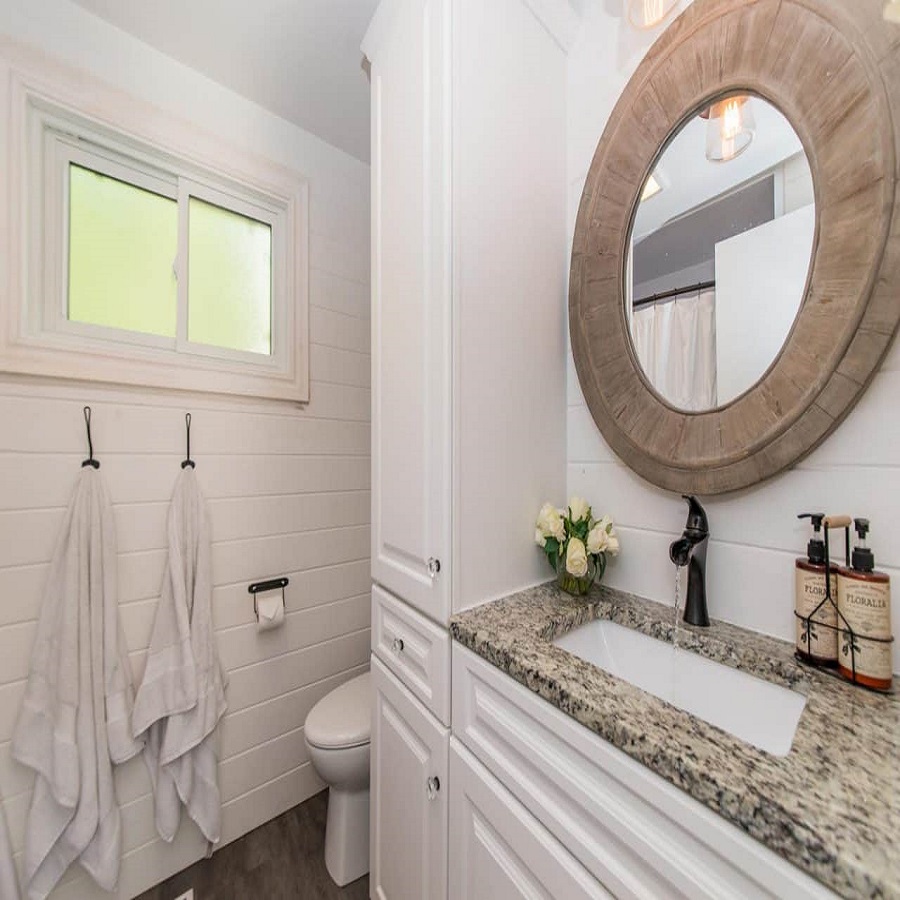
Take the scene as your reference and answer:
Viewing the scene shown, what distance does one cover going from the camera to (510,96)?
0.99m

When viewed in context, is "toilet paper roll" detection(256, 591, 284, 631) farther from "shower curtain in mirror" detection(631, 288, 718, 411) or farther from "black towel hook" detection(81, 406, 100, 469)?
"shower curtain in mirror" detection(631, 288, 718, 411)

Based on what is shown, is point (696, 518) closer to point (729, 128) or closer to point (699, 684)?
point (699, 684)

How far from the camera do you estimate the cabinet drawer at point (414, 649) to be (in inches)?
33.5

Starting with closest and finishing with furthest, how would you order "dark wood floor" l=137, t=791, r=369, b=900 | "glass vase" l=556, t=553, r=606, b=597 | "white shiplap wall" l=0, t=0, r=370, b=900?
"glass vase" l=556, t=553, r=606, b=597 < "white shiplap wall" l=0, t=0, r=370, b=900 < "dark wood floor" l=137, t=791, r=369, b=900

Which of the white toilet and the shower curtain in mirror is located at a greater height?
the shower curtain in mirror

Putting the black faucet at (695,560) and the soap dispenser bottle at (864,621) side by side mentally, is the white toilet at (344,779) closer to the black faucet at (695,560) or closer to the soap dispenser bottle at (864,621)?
the black faucet at (695,560)

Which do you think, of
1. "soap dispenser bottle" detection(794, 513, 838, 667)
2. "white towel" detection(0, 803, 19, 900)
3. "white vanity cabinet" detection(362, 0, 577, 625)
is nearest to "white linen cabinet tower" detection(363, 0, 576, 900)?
"white vanity cabinet" detection(362, 0, 577, 625)

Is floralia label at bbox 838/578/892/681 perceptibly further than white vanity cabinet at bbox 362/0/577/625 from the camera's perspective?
No

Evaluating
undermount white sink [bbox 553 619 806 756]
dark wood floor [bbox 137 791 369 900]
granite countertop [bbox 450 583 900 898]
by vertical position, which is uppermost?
granite countertop [bbox 450 583 900 898]

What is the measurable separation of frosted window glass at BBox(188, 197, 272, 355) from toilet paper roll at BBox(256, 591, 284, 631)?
93 centimetres

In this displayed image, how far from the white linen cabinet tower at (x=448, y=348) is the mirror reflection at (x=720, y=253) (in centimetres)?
26

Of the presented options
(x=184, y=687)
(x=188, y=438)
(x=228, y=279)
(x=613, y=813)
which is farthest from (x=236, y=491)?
(x=613, y=813)

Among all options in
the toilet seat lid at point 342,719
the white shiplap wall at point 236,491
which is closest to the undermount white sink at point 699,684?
the toilet seat lid at point 342,719

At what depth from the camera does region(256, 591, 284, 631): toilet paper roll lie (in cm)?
142
